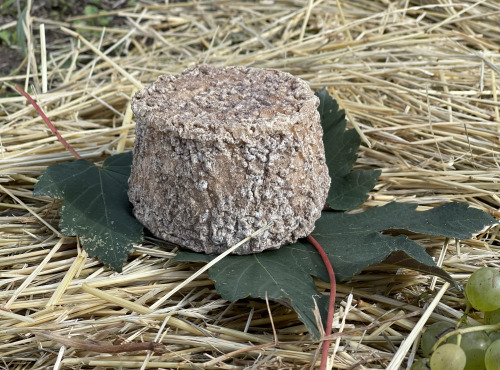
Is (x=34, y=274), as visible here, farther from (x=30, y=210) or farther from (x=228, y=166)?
(x=228, y=166)

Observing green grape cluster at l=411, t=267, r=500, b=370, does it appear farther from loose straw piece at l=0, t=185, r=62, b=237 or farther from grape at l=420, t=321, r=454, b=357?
loose straw piece at l=0, t=185, r=62, b=237

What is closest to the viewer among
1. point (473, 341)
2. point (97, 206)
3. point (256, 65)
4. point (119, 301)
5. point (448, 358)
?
point (448, 358)

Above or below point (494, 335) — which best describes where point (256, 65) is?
above

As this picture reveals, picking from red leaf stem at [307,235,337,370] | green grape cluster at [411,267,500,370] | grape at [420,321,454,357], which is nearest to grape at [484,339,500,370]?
green grape cluster at [411,267,500,370]

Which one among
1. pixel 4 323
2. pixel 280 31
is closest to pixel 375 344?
pixel 4 323

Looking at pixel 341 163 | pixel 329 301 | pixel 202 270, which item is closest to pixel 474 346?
Result: pixel 329 301

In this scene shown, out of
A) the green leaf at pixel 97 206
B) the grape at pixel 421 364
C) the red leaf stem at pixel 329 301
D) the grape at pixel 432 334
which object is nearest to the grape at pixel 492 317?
the grape at pixel 432 334

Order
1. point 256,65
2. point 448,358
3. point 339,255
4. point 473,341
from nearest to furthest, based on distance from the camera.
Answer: point 448,358 < point 473,341 < point 339,255 < point 256,65

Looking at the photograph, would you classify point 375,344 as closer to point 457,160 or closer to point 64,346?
point 64,346
